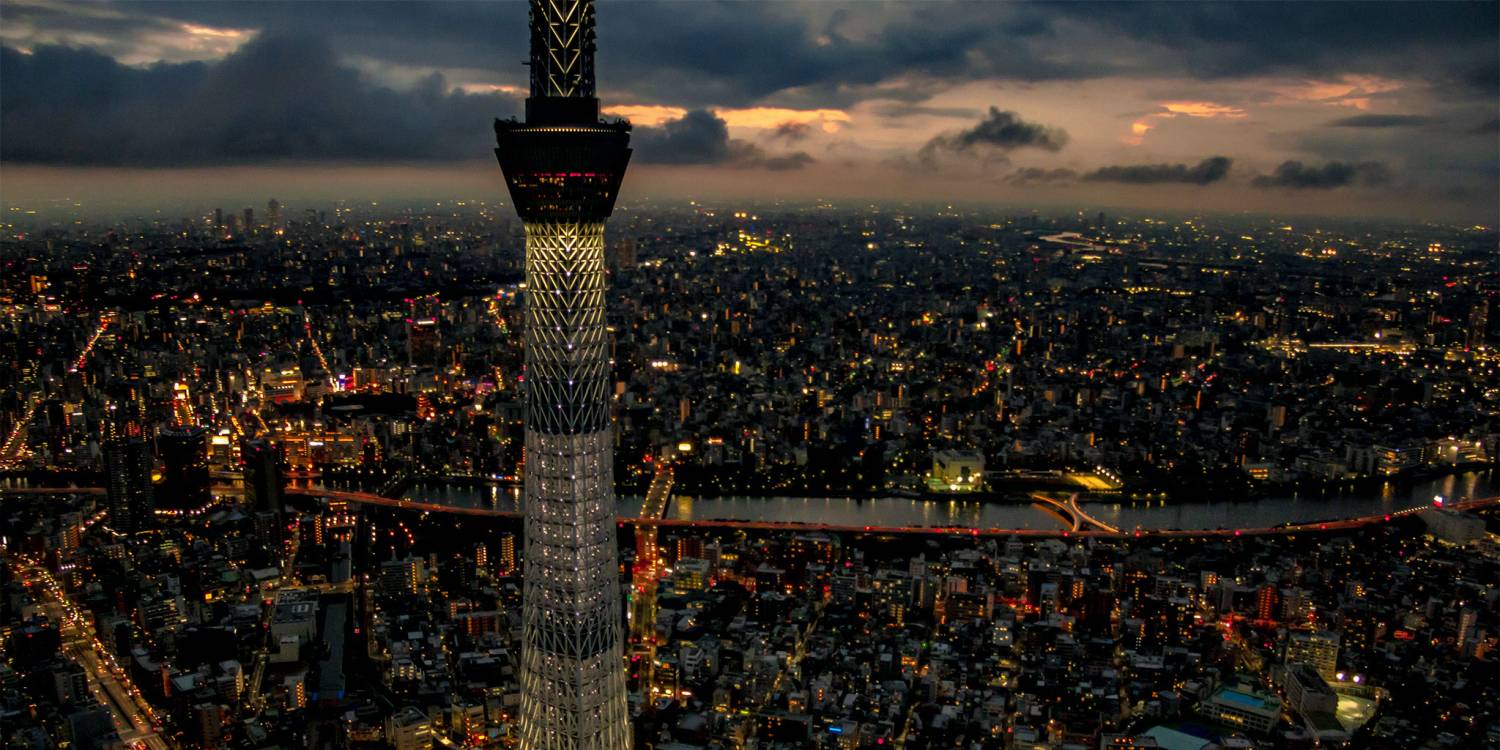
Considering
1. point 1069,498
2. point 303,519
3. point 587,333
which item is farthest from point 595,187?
point 1069,498

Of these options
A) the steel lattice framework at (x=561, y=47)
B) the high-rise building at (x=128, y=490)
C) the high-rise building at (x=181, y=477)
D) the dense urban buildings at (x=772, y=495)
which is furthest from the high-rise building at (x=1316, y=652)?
the high-rise building at (x=181, y=477)

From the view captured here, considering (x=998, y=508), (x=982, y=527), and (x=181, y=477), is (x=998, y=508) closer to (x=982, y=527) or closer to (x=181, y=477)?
(x=982, y=527)

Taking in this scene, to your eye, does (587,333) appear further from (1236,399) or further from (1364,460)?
(1236,399)

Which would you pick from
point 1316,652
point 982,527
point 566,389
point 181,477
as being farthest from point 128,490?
point 1316,652

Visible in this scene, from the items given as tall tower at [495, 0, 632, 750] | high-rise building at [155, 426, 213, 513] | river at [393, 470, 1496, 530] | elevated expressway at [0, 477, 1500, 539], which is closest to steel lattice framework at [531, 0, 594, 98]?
tall tower at [495, 0, 632, 750]

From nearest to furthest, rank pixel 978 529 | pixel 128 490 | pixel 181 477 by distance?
pixel 128 490
pixel 978 529
pixel 181 477

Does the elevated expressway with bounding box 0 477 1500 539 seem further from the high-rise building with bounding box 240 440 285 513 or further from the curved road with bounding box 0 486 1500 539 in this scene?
the high-rise building with bounding box 240 440 285 513
